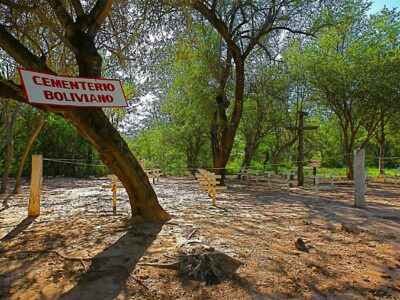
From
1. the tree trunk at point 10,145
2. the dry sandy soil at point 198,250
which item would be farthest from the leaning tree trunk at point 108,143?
the tree trunk at point 10,145

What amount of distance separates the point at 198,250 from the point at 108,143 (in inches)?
100

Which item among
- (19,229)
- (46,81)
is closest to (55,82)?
(46,81)

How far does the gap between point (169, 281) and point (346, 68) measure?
14482 millimetres

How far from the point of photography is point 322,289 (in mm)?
3230

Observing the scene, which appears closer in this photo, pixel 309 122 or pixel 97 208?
pixel 97 208

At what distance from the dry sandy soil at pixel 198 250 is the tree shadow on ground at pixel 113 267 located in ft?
0.03

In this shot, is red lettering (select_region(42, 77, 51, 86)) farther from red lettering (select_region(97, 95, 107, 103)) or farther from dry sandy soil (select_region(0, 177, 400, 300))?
dry sandy soil (select_region(0, 177, 400, 300))

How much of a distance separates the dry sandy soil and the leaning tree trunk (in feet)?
1.38

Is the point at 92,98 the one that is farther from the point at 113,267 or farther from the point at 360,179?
the point at 360,179

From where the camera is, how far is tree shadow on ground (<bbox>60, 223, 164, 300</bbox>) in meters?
3.12

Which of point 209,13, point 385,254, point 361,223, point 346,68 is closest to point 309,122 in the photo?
point 346,68

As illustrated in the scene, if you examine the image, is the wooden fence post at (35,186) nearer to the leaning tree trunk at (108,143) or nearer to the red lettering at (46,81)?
the leaning tree trunk at (108,143)

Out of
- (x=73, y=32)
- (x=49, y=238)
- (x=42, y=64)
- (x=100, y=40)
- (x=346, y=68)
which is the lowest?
(x=49, y=238)

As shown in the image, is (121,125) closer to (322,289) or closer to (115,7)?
(115,7)
